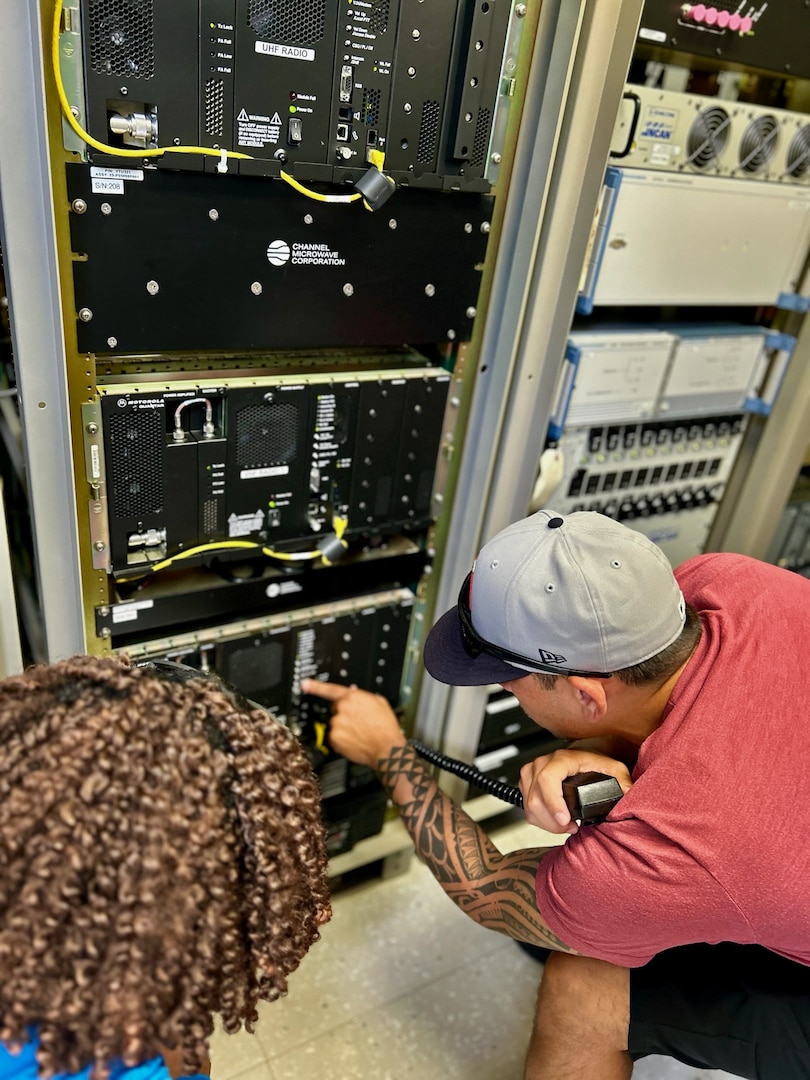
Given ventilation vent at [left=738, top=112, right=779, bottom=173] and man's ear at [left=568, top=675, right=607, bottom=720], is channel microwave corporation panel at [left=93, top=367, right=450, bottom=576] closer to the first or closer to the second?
man's ear at [left=568, top=675, right=607, bottom=720]

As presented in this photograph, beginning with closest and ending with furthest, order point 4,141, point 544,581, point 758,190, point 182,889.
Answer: point 182,889, point 4,141, point 544,581, point 758,190

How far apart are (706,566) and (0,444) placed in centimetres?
146

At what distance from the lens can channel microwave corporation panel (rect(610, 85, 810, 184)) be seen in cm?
147

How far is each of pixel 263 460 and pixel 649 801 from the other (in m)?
0.79

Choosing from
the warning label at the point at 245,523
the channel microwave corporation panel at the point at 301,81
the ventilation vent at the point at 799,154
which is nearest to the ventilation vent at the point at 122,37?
the channel microwave corporation panel at the point at 301,81

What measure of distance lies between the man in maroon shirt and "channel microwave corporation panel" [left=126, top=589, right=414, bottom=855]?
0.35m

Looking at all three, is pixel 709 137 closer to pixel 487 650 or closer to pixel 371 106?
pixel 371 106

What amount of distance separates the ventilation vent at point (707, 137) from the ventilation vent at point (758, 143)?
6 cm

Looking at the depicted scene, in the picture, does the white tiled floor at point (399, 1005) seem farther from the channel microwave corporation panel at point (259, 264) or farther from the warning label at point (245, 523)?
the channel microwave corporation panel at point (259, 264)

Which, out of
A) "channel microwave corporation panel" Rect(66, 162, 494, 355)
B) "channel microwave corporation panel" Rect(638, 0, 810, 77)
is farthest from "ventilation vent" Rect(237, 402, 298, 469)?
"channel microwave corporation panel" Rect(638, 0, 810, 77)

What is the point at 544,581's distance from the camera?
1.10m

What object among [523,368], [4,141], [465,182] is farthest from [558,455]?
[4,141]

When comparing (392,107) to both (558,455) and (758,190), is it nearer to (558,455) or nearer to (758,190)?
(558,455)

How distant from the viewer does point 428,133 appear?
1258 mm
